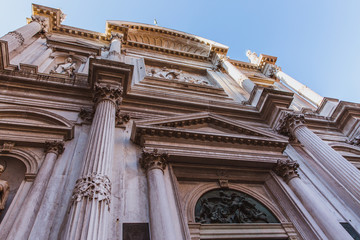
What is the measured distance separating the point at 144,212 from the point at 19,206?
7.91 ft

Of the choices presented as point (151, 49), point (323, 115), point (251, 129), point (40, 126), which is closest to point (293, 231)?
point (251, 129)

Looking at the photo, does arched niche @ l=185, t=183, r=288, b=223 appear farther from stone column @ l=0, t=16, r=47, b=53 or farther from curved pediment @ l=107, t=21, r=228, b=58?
curved pediment @ l=107, t=21, r=228, b=58

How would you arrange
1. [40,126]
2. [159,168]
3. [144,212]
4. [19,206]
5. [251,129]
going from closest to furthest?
[19,206]
[144,212]
[159,168]
[40,126]
[251,129]

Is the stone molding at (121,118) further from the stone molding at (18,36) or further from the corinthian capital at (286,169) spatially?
the stone molding at (18,36)

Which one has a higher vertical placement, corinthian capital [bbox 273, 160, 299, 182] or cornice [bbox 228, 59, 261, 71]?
cornice [bbox 228, 59, 261, 71]

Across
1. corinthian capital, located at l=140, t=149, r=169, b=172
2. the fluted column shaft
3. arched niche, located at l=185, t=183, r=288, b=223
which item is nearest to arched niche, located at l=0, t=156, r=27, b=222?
corinthian capital, located at l=140, t=149, r=169, b=172

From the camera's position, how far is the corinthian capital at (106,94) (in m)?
7.50

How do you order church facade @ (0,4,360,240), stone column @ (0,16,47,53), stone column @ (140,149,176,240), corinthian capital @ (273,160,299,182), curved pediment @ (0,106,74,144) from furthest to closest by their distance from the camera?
stone column @ (0,16,47,53)
corinthian capital @ (273,160,299,182)
curved pediment @ (0,106,74,144)
church facade @ (0,4,360,240)
stone column @ (140,149,176,240)

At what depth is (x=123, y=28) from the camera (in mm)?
16109

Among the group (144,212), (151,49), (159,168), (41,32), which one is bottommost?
(144,212)

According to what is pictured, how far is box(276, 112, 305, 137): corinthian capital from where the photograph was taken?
9.23 metres

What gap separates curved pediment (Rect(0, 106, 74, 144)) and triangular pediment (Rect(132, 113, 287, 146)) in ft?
6.38

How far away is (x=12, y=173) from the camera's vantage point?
5812 mm

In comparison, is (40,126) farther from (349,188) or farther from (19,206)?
(349,188)
